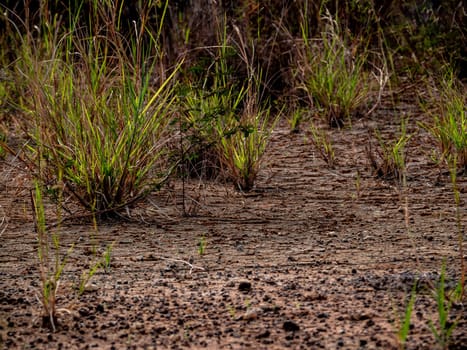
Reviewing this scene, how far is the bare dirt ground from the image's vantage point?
8.47ft

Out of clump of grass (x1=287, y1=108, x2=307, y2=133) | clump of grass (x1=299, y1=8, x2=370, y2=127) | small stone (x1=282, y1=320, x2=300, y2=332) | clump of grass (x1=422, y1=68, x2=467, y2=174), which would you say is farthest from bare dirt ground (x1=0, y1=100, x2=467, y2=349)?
clump of grass (x1=299, y1=8, x2=370, y2=127)

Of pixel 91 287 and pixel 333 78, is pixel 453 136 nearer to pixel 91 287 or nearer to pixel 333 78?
pixel 333 78

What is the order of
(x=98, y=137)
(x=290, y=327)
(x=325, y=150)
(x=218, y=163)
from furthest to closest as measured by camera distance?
1. (x=325, y=150)
2. (x=218, y=163)
3. (x=98, y=137)
4. (x=290, y=327)

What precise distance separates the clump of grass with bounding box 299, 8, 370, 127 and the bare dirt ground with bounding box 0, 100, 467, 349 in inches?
41.6

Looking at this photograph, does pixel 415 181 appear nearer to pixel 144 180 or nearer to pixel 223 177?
pixel 223 177

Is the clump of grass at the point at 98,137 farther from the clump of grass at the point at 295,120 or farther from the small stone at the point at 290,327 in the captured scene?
the clump of grass at the point at 295,120

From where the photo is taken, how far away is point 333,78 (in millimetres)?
5844

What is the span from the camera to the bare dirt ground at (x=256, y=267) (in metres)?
2.58

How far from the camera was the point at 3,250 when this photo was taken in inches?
138

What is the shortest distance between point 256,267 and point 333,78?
2.85 m

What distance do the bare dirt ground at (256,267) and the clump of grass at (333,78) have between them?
106cm

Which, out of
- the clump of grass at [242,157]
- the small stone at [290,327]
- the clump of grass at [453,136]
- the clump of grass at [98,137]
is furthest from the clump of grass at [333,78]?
the small stone at [290,327]

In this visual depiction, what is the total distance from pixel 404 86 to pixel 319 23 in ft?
2.86

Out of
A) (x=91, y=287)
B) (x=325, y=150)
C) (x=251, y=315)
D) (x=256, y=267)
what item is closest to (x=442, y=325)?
(x=251, y=315)
